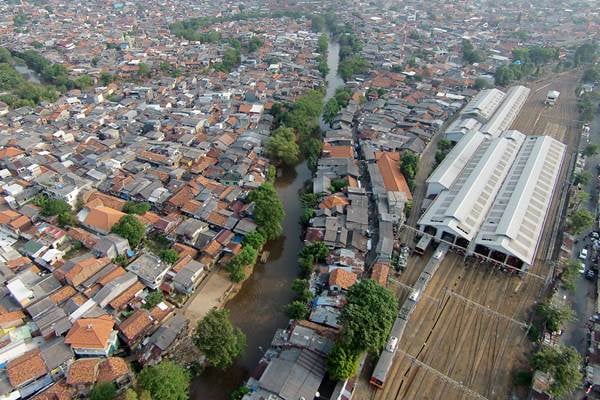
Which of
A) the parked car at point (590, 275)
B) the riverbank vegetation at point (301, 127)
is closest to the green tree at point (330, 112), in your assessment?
the riverbank vegetation at point (301, 127)

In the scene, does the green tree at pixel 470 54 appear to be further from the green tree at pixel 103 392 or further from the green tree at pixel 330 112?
the green tree at pixel 103 392

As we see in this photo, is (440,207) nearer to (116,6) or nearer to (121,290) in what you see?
(121,290)

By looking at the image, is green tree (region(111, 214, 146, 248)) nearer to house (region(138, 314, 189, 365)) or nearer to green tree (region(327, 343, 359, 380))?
house (region(138, 314, 189, 365))

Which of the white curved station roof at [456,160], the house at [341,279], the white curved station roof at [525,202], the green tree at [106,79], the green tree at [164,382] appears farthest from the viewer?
the green tree at [106,79]

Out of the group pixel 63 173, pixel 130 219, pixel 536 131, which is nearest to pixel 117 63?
pixel 63 173

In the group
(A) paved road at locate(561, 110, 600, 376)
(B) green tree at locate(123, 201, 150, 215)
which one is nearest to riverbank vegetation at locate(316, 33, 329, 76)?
(B) green tree at locate(123, 201, 150, 215)

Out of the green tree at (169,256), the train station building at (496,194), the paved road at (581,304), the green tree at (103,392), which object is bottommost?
the paved road at (581,304)
